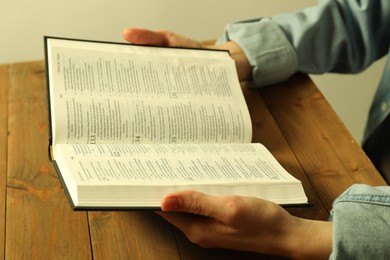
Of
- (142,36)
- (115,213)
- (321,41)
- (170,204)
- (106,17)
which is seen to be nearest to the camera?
(170,204)

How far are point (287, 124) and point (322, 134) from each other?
0.05 meters

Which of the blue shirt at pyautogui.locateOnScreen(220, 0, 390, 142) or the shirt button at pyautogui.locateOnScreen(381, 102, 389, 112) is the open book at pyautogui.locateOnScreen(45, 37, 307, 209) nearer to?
the blue shirt at pyautogui.locateOnScreen(220, 0, 390, 142)

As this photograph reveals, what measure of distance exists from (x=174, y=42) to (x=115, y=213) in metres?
0.32

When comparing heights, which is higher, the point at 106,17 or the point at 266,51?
the point at 266,51

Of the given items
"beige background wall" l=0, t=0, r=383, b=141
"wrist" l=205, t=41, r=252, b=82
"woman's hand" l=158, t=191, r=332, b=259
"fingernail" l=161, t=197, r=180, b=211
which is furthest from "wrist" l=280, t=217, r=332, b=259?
"beige background wall" l=0, t=0, r=383, b=141

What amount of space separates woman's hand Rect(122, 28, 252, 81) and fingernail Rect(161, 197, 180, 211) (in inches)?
14.3

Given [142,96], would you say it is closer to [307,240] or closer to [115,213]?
[115,213]

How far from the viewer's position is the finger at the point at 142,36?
99 centimetres

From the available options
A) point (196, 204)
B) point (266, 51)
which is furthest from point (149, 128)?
point (266, 51)

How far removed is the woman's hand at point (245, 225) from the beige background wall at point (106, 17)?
3.69 feet

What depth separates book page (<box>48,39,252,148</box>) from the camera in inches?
32.9

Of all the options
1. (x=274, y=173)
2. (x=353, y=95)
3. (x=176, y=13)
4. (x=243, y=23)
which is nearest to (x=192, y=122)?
(x=274, y=173)

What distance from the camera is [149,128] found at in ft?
2.81

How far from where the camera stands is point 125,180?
73 centimetres
